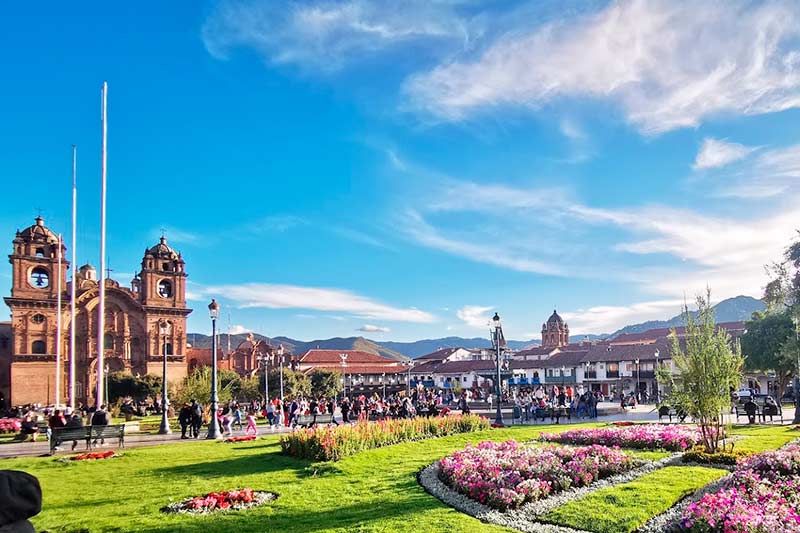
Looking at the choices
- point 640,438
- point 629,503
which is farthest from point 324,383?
point 629,503

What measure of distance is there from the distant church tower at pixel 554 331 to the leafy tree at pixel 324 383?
68.5 m

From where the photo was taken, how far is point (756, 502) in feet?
30.0

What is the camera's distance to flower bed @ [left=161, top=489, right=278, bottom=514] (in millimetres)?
11133

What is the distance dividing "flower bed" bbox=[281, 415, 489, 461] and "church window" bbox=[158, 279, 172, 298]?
6142cm

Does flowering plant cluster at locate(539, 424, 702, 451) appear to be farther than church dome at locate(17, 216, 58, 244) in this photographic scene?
No

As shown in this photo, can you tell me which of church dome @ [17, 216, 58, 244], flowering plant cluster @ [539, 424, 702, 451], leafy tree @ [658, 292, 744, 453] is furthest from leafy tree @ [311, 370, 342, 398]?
leafy tree @ [658, 292, 744, 453]

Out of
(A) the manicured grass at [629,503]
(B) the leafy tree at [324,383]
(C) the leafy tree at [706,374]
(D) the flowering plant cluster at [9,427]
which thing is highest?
(C) the leafy tree at [706,374]

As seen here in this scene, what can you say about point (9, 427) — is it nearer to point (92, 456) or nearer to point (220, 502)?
point (92, 456)

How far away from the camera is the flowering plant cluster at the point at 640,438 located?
16.5 m

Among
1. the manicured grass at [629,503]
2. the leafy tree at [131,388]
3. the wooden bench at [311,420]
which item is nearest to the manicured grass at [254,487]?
the manicured grass at [629,503]

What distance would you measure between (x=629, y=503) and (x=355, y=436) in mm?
8961

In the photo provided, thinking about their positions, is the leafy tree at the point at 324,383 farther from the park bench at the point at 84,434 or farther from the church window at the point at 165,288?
the park bench at the point at 84,434

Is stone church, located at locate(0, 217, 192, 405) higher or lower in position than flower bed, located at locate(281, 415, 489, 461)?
higher

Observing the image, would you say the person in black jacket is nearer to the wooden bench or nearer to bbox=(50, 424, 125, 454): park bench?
bbox=(50, 424, 125, 454): park bench
